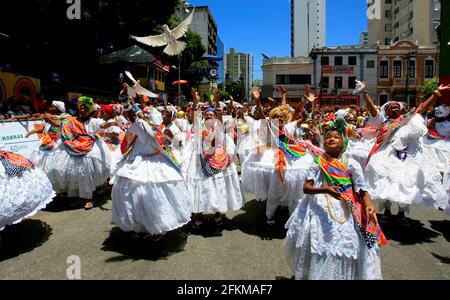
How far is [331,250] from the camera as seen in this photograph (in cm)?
292

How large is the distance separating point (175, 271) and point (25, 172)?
246 centimetres

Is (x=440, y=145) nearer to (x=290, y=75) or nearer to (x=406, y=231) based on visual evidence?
(x=406, y=231)

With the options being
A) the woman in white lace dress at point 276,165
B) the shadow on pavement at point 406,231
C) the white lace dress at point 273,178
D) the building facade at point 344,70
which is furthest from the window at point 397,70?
the white lace dress at point 273,178

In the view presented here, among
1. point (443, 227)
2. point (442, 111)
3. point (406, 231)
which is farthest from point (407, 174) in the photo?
point (442, 111)

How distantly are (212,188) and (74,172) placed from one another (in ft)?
9.78

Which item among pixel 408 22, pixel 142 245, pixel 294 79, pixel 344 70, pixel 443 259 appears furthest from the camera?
pixel 408 22

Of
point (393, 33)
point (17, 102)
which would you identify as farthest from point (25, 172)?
point (393, 33)

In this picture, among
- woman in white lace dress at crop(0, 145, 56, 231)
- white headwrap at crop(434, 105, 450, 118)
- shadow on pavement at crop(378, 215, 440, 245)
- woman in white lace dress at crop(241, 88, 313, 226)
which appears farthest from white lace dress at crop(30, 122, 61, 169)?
white headwrap at crop(434, 105, 450, 118)

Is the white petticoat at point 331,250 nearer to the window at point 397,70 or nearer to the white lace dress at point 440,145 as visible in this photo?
the white lace dress at point 440,145

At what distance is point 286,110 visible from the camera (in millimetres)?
5859

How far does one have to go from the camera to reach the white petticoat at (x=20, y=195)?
13.9 feet

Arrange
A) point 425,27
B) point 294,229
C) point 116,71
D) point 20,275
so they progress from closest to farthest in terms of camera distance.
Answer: point 294,229, point 20,275, point 116,71, point 425,27

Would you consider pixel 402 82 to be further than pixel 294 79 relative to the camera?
No

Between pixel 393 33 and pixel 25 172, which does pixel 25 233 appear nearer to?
pixel 25 172
